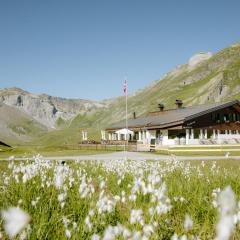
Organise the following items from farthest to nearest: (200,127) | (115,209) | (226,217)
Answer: (200,127) → (115,209) → (226,217)

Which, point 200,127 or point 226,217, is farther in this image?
Answer: point 200,127

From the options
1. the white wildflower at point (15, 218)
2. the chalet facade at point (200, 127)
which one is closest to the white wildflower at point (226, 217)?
the white wildflower at point (15, 218)

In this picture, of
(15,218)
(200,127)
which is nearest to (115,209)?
(15,218)

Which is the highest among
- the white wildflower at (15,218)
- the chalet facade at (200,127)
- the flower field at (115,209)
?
the chalet facade at (200,127)

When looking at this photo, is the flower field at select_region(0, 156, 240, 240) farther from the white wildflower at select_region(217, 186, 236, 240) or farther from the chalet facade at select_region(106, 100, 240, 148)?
the chalet facade at select_region(106, 100, 240, 148)

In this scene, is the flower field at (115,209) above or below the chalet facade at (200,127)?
below

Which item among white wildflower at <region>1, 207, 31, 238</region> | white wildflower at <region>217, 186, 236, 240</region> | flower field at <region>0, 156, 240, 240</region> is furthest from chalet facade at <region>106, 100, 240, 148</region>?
white wildflower at <region>1, 207, 31, 238</region>

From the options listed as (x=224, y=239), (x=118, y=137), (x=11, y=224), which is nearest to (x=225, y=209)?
(x=224, y=239)

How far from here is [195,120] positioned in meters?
56.3

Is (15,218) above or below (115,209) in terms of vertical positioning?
above

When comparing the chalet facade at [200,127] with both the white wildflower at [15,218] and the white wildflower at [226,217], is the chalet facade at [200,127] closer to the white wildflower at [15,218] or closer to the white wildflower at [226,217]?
the white wildflower at [226,217]

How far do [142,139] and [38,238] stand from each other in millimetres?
62429

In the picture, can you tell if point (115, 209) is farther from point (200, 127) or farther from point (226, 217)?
point (200, 127)

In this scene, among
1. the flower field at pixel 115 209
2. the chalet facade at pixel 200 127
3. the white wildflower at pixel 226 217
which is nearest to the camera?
the white wildflower at pixel 226 217
